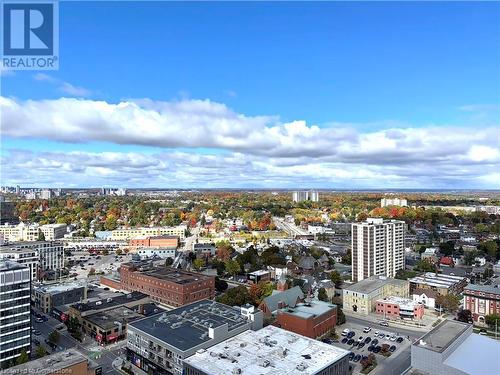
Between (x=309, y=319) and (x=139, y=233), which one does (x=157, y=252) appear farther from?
(x=309, y=319)

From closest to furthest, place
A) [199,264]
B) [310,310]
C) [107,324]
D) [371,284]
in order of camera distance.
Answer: [107,324] → [310,310] → [371,284] → [199,264]

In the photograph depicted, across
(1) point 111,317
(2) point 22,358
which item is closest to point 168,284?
(1) point 111,317

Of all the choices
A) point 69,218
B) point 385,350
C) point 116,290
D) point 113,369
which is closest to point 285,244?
point 116,290

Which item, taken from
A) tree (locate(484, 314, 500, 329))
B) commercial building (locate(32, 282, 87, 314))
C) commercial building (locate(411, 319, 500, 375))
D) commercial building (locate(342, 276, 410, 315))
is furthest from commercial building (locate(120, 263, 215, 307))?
tree (locate(484, 314, 500, 329))

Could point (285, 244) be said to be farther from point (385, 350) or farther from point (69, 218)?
point (69, 218)

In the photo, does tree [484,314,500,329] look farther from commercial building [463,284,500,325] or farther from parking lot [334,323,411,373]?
parking lot [334,323,411,373]

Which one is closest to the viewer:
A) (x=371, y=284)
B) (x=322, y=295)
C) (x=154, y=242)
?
(x=322, y=295)
